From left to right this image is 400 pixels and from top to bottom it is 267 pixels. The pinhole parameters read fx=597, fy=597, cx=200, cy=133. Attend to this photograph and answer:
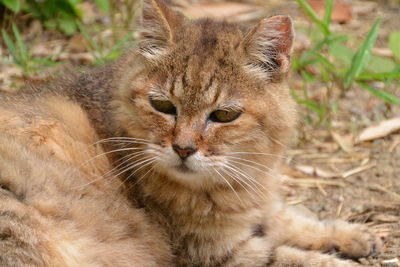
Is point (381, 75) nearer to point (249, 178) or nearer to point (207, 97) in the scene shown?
point (249, 178)

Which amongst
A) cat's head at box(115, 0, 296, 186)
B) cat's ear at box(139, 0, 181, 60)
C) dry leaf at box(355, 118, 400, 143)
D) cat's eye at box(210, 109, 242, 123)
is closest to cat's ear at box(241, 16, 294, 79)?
cat's head at box(115, 0, 296, 186)

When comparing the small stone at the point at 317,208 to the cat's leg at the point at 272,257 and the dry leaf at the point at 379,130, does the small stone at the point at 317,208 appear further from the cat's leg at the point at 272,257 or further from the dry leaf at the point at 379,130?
the dry leaf at the point at 379,130

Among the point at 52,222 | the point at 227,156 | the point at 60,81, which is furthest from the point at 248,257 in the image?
the point at 60,81

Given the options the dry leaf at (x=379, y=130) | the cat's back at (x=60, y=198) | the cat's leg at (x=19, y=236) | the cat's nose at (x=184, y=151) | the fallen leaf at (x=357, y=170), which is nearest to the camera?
the cat's leg at (x=19, y=236)

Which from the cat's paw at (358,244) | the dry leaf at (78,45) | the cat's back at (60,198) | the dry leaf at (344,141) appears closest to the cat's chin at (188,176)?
the cat's back at (60,198)

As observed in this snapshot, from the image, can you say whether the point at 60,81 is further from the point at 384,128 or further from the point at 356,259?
the point at 384,128

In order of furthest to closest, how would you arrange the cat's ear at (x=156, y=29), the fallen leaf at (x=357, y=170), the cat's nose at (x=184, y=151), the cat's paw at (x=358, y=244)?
the fallen leaf at (x=357, y=170) < the cat's paw at (x=358, y=244) < the cat's ear at (x=156, y=29) < the cat's nose at (x=184, y=151)

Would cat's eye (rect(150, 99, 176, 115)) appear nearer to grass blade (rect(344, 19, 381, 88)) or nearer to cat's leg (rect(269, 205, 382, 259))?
cat's leg (rect(269, 205, 382, 259))
